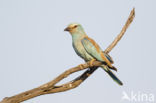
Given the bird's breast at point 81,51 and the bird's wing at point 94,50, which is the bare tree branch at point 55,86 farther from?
the bird's breast at point 81,51

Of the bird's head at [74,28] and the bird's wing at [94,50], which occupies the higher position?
the bird's head at [74,28]

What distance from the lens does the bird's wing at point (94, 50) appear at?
251 inches

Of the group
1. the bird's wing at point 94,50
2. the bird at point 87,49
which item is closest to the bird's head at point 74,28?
the bird at point 87,49

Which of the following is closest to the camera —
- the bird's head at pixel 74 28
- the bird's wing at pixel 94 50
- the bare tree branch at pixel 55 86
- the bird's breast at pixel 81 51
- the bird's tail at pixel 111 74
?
the bare tree branch at pixel 55 86

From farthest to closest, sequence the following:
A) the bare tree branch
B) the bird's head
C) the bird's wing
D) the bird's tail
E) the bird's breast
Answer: the bird's head < the bird's breast < the bird's tail < the bird's wing < the bare tree branch

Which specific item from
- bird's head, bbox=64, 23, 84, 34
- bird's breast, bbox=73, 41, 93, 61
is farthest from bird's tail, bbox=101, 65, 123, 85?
bird's head, bbox=64, 23, 84, 34

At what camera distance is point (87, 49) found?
6.71 m

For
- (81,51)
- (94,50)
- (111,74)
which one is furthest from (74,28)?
(111,74)

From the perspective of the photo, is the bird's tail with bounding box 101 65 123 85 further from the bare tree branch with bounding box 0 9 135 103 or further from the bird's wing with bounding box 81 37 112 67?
the bare tree branch with bounding box 0 9 135 103

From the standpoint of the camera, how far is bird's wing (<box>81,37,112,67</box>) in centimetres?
637

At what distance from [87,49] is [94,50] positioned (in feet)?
0.52

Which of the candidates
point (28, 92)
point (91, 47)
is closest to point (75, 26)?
point (91, 47)

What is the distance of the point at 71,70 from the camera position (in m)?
5.15

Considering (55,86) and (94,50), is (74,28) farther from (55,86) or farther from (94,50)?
(55,86)
